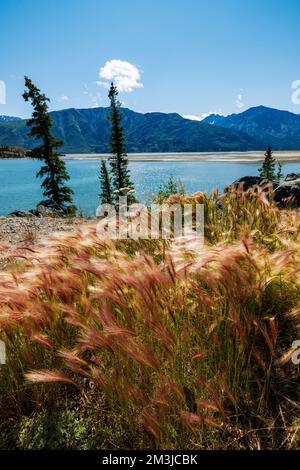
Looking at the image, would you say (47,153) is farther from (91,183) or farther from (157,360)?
(91,183)

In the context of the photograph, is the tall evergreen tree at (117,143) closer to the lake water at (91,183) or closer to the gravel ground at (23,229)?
the lake water at (91,183)

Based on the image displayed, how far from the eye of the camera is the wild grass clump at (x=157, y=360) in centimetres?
167

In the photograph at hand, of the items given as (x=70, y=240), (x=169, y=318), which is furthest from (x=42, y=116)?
(x=169, y=318)

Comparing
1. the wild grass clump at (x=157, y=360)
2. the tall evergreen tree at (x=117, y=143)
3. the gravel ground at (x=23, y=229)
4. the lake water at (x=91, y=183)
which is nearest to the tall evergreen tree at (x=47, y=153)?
the lake water at (x=91, y=183)

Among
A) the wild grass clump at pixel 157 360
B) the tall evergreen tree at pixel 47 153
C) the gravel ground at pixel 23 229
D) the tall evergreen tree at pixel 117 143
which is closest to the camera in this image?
the wild grass clump at pixel 157 360

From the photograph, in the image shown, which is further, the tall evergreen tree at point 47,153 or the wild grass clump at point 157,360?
the tall evergreen tree at point 47,153

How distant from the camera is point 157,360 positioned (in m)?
1.68

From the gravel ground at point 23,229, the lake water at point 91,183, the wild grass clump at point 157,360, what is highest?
the wild grass clump at point 157,360

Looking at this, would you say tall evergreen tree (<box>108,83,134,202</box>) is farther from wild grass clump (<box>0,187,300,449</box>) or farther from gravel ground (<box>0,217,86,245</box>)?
wild grass clump (<box>0,187,300,449</box>)

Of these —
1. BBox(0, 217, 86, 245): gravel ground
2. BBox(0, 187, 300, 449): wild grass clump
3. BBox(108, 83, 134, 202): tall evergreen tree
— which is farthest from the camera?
BBox(108, 83, 134, 202): tall evergreen tree

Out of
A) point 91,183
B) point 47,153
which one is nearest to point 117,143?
point 47,153

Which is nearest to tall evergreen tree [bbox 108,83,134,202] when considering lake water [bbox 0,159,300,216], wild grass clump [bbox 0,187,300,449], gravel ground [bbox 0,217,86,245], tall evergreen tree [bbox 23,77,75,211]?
lake water [bbox 0,159,300,216]

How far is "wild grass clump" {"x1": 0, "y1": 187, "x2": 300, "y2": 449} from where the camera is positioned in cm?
167

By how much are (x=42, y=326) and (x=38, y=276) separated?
38 centimetres
